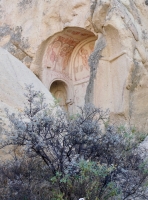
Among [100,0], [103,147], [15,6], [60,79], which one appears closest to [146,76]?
[100,0]

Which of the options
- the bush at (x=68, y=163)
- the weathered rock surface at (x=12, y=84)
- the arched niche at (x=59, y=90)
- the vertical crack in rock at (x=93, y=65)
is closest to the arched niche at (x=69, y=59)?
the arched niche at (x=59, y=90)

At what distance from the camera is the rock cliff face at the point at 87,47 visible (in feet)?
35.6

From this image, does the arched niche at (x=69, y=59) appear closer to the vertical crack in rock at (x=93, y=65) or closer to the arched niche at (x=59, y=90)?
Result: the arched niche at (x=59, y=90)

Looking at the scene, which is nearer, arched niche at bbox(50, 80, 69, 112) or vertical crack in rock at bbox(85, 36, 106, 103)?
vertical crack in rock at bbox(85, 36, 106, 103)

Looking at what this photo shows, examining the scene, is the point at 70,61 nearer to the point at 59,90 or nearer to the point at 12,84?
the point at 59,90

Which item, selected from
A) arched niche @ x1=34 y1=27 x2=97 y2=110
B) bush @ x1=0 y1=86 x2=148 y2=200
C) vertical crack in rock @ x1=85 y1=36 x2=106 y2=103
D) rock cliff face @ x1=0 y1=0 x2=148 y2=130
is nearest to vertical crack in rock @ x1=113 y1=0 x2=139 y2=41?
rock cliff face @ x1=0 y1=0 x2=148 y2=130

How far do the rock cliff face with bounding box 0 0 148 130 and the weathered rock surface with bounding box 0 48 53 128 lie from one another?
401 centimetres

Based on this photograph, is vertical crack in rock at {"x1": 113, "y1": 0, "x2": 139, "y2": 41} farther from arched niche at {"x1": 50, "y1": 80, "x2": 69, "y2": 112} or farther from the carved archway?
arched niche at {"x1": 50, "y1": 80, "x2": 69, "y2": 112}

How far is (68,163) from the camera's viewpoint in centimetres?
474

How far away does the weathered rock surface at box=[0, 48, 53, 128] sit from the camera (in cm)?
595

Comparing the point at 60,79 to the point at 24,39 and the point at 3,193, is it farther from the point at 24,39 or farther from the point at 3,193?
the point at 3,193

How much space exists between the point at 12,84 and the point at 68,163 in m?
2.14

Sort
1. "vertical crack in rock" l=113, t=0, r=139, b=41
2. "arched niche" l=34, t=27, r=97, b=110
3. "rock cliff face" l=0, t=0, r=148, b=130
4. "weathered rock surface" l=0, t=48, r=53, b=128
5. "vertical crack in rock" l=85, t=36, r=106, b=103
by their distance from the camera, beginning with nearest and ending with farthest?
"weathered rock surface" l=0, t=48, r=53, b=128, "rock cliff face" l=0, t=0, r=148, b=130, "vertical crack in rock" l=113, t=0, r=139, b=41, "vertical crack in rock" l=85, t=36, r=106, b=103, "arched niche" l=34, t=27, r=97, b=110

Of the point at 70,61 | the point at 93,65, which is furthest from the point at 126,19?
the point at 70,61
